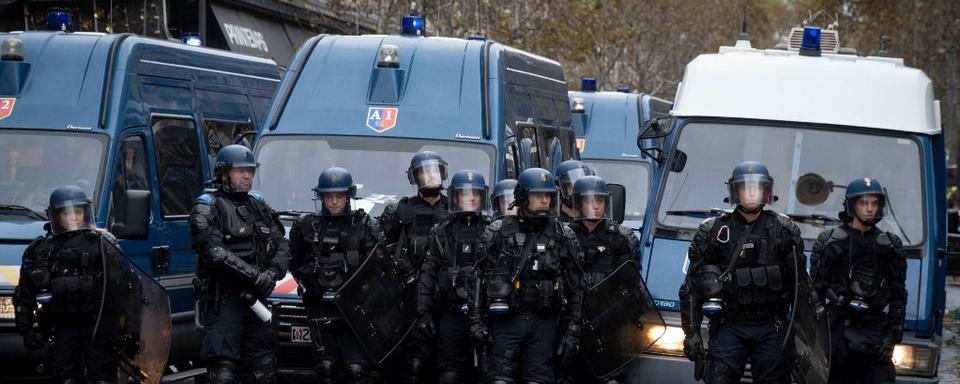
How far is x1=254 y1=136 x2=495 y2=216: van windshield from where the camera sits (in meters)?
11.0

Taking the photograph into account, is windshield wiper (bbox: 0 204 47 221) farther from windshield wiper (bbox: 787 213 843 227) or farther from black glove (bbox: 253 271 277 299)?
windshield wiper (bbox: 787 213 843 227)

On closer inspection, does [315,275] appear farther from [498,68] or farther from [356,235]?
[498,68]

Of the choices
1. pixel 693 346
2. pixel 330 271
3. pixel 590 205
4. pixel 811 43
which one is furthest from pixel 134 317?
pixel 811 43

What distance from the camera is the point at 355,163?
437 inches

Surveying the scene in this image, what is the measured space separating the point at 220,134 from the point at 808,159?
5437 millimetres

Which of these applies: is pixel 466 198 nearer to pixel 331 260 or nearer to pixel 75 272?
pixel 331 260

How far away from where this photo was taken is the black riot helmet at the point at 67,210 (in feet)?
30.1

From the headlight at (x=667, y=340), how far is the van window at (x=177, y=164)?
4414mm

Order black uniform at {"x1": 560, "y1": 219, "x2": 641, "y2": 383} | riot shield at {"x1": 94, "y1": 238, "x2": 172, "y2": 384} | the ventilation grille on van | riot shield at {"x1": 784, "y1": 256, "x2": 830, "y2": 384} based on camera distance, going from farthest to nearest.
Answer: the ventilation grille on van
black uniform at {"x1": 560, "y1": 219, "x2": 641, "y2": 383}
riot shield at {"x1": 94, "y1": 238, "x2": 172, "y2": 384}
riot shield at {"x1": 784, "y1": 256, "x2": 830, "y2": 384}

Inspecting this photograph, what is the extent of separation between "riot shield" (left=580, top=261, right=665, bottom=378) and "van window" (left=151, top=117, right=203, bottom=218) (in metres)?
4.08

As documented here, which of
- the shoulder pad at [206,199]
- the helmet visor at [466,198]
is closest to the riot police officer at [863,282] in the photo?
A: the helmet visor at [466,198]

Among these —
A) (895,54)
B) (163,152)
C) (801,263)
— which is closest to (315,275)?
(163,152)

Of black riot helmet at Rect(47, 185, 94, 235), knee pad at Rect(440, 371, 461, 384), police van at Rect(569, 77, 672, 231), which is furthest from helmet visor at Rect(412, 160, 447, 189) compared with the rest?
police van at Rect(569, 77, 672, 231)

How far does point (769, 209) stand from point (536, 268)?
4.85 feet
